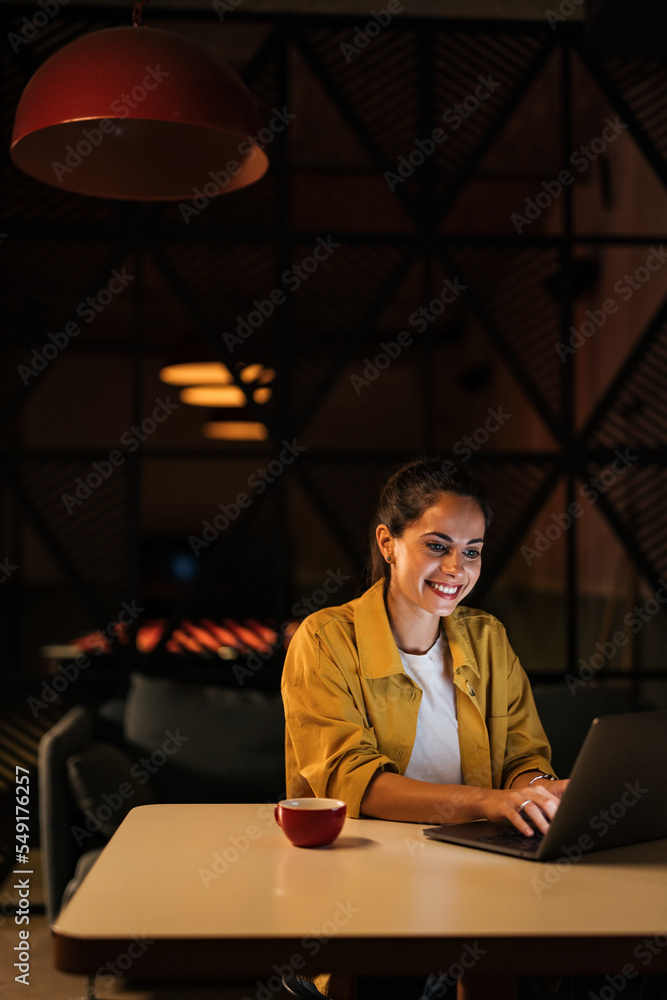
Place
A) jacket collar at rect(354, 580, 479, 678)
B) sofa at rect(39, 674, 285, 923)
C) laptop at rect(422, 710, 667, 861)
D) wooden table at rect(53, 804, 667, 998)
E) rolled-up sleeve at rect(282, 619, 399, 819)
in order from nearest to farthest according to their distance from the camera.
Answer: wooden table at rect(53, 804, 667, 998) < laptop at rect(422, 710, 667, 861) < rolled-up sleeve at rect(282, 619, 399, 819) < jacket collar at rect(354, 580, 479, 678) < sofa at rect(39, 674, 285, 923)

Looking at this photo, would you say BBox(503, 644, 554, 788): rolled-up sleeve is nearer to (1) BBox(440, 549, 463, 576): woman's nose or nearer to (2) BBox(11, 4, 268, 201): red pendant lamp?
(1) BBox(440, 549, 463, 576): woman's nose

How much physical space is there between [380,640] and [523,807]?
20.2 inches

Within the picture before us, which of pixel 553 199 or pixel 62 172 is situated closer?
pixel 62 172

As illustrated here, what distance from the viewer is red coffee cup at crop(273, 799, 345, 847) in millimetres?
1547

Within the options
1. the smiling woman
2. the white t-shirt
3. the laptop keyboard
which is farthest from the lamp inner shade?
the laptop keyboard

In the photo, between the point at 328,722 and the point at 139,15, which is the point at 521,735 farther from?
the point at 139,15

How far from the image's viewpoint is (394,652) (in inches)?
79.8

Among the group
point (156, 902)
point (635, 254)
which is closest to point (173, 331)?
point (635, 254)

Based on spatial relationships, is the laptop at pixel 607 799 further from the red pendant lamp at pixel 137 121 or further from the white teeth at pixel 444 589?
the red pendant lamp at pixel 137 121

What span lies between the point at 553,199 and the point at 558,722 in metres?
4.12

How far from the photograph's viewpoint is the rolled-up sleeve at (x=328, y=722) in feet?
6.07

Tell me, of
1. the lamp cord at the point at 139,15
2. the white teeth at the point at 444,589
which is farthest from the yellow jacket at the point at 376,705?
the lamp cord at the point at 139,15

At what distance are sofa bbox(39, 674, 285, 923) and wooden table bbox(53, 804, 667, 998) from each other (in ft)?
5.23

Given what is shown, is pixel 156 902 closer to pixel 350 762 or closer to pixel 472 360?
pixel 350 762
